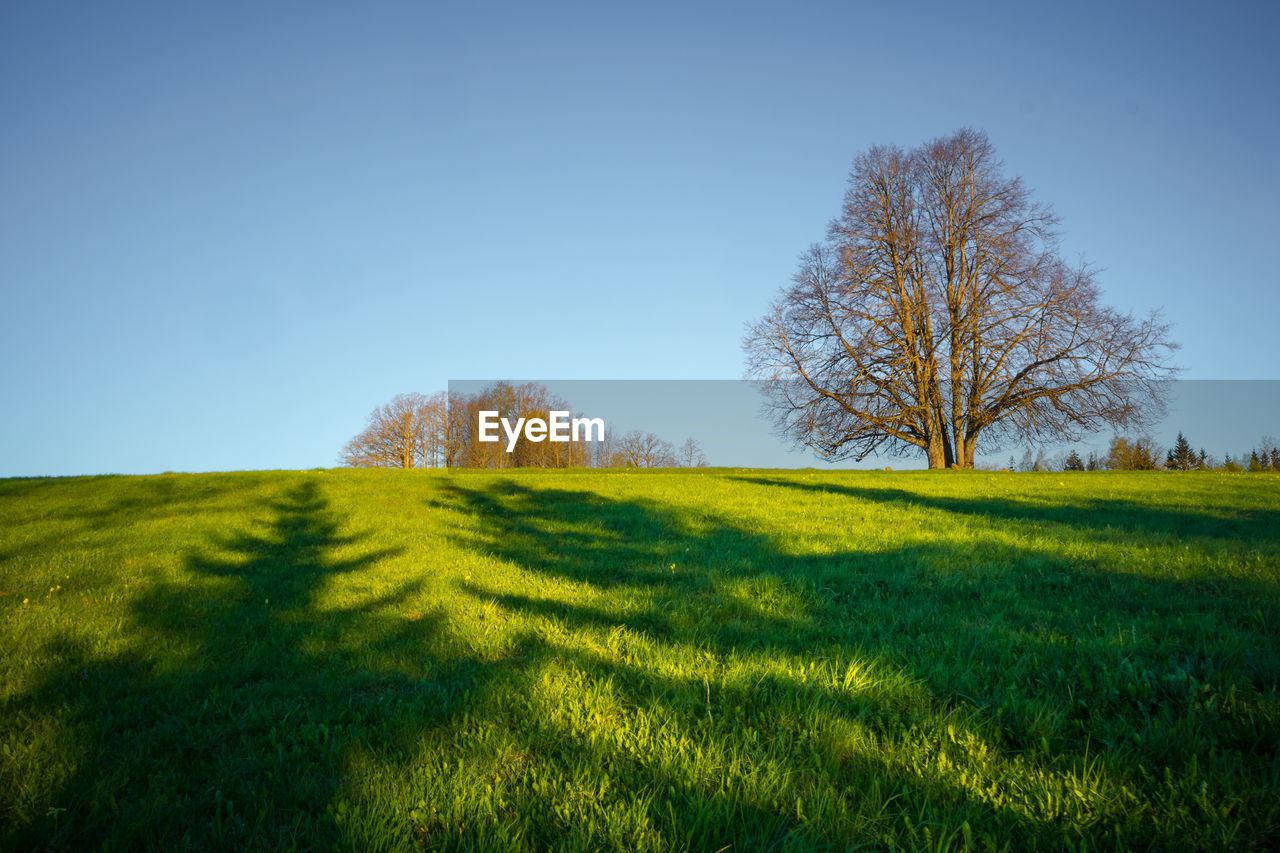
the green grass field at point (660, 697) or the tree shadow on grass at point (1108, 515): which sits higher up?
the tree shadow on grass at point (1108, 515)

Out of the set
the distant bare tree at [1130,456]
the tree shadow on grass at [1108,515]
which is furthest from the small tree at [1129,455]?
the tree shadow on grass at [1108,515]

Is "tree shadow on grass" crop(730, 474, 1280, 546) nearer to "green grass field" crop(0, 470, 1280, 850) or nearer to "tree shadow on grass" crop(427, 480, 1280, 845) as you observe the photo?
"green grass field" crop(0, 470, 1280, 850)

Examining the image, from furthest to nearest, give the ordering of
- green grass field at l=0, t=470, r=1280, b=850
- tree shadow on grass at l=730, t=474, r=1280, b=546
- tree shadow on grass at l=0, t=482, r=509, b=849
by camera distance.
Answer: tree shadow on grass at l=730, t=474, r=1280, b=546
tree shadow on grass at l=0, t=482, r=509, b=849
green grass field at l=0, t=470, r=1280, b=850

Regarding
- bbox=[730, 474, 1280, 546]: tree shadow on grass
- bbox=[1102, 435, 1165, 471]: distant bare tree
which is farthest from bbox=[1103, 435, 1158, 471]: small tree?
bbox=[730, 474, 1280, 546]: tree shadow on grass

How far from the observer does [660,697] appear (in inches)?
136

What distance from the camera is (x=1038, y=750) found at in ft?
9.30

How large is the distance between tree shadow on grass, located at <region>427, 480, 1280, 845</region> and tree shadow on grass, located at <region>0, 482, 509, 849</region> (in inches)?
43.9

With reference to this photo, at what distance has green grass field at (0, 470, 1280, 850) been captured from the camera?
244cm

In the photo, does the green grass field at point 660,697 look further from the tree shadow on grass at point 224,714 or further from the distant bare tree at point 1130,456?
the distant bare tree at point 1130,456

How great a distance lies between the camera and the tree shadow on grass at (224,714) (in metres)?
2.57

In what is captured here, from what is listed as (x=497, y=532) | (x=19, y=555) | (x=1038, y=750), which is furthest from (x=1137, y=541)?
(x=19, y=555)

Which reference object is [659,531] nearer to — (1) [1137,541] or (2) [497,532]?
(2) [497,532]

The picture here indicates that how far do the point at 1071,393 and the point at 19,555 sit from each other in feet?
107

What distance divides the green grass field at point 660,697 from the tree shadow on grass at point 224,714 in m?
0.02
